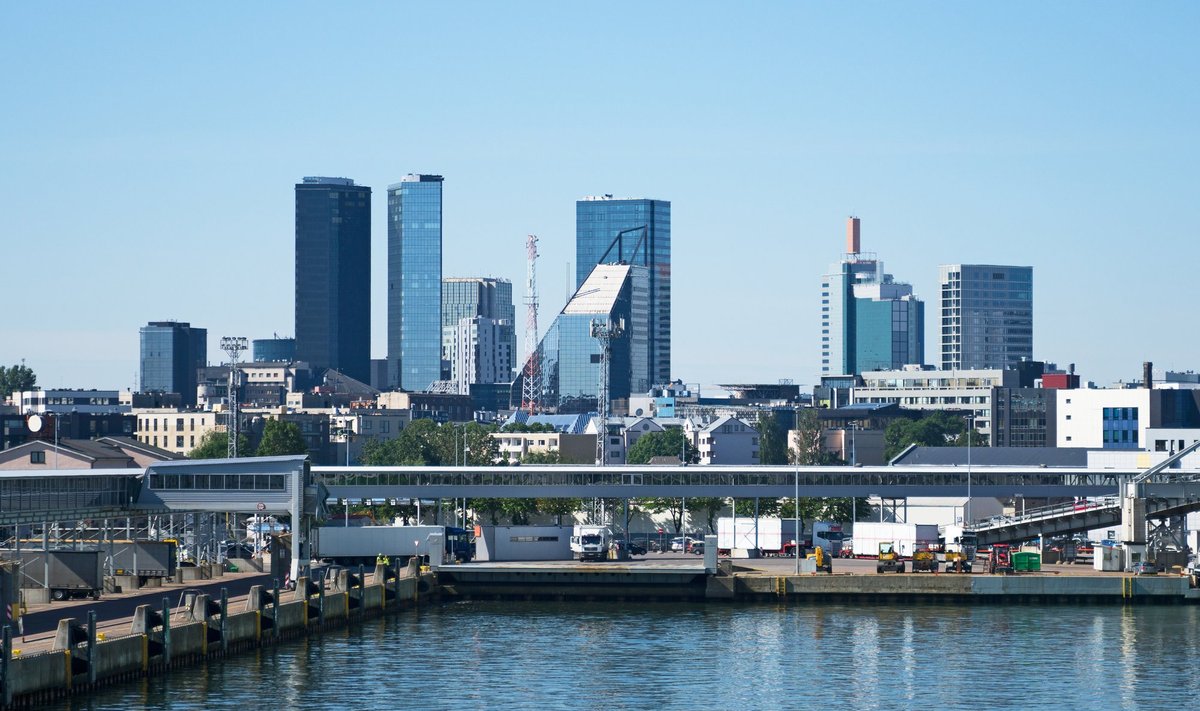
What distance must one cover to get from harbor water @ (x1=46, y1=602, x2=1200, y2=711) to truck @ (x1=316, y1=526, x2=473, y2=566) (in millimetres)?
15825

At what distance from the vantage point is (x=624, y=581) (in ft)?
403

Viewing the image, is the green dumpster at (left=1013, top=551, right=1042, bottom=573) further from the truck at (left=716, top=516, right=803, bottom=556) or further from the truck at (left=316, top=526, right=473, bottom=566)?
the truck at (left=316, top=526, right=473, bottom=566)

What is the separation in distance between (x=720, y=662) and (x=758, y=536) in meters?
61.0

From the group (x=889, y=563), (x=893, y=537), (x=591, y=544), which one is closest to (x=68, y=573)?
(x=591, y=544)

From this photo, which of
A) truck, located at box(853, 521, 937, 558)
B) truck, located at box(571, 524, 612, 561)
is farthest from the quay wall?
truck, located at box(853, 521, 937, 558)

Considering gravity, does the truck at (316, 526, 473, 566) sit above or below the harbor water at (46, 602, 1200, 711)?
above

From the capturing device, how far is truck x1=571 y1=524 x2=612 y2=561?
461 ft

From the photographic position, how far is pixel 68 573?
336ft

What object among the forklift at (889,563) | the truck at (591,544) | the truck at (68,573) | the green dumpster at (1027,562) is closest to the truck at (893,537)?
the forklift at (889,563)

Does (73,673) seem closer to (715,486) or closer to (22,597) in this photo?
(22,597)

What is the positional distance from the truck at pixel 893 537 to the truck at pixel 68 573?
5895 cm

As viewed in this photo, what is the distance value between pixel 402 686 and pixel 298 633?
1921 cm

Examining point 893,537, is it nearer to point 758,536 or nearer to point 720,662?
point 758,536

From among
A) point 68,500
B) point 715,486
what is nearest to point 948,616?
point 715,486
